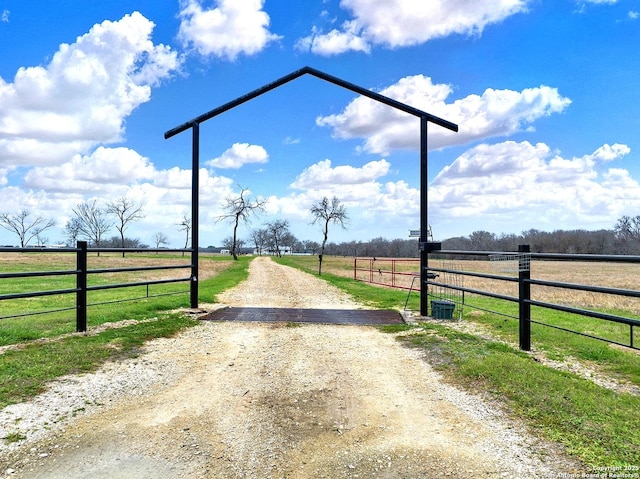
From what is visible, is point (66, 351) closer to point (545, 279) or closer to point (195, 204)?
point (195, 204)

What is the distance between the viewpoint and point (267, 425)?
11.4 feet

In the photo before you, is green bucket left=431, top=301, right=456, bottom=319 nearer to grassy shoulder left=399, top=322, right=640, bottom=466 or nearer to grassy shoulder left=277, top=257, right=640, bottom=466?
grassy shoulder left=277, top=257, right=640, bottom=466

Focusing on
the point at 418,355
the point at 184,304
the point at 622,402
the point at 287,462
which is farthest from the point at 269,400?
the point at 184,304

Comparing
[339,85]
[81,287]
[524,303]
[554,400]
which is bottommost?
[554,400]

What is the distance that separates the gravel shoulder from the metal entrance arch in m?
3.73

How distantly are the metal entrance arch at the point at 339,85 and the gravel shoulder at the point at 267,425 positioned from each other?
373 cm

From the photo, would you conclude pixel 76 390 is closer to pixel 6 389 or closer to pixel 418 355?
pixel 6 389

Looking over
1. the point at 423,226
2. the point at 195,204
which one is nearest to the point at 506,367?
the point at 423,226

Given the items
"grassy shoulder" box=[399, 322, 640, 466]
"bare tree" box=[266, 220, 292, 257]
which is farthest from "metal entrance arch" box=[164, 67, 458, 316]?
"bare tree" box=[266, 220, 292, 257]

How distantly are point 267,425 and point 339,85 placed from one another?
826 cm

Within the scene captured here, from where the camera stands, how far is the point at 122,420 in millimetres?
3600

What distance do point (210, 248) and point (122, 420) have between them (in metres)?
150

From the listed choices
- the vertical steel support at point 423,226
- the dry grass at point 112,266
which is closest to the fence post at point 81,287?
the vertical steel support at point 423,226

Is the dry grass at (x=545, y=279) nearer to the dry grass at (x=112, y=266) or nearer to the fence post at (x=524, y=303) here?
the fence post at (x=524, y=303)
